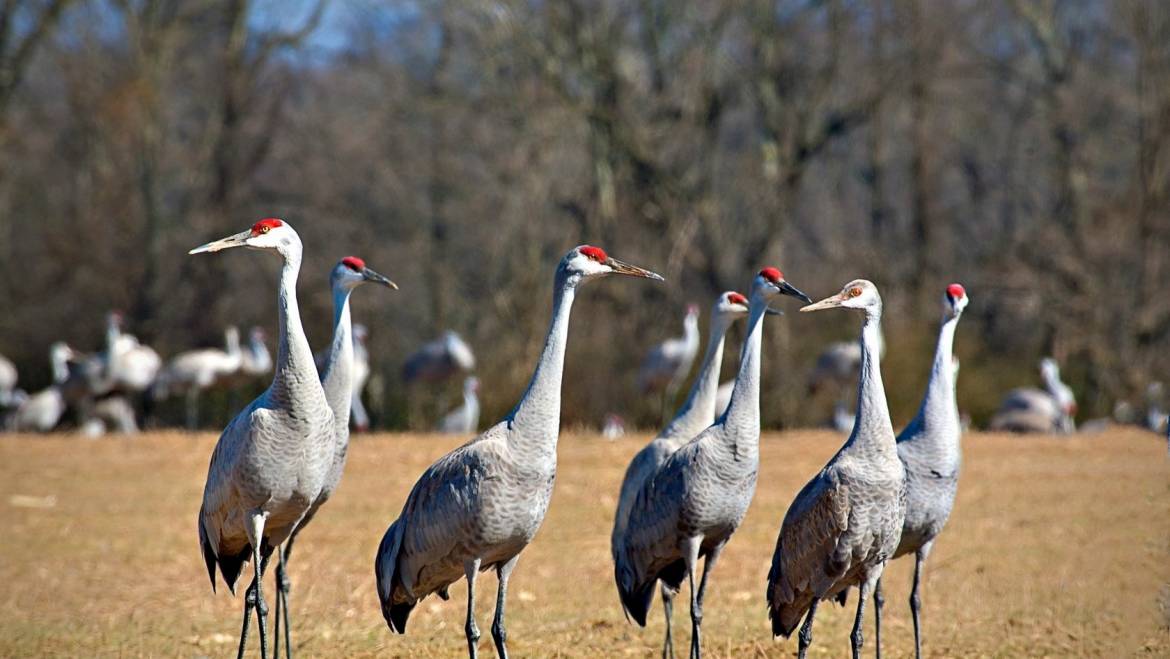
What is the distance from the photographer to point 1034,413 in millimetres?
16250

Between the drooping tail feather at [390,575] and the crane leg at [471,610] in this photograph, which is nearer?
the crane leg at [471,610]

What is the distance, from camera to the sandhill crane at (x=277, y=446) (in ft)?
17.9

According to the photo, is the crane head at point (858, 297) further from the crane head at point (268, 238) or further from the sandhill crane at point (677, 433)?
the crane head at point (268, 238)

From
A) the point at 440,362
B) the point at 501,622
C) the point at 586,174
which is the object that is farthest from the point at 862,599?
the point at 586,174

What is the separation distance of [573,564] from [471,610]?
3660 mm

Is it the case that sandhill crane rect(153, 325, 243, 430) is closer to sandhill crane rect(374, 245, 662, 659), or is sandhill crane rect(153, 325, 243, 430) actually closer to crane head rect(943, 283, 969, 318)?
sandhill crane rect(374, 245, 662, 659)

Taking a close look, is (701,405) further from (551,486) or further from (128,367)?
(128,367)

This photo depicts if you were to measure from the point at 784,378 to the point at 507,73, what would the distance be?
6.54 m

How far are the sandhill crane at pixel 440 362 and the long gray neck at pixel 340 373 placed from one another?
10424mm

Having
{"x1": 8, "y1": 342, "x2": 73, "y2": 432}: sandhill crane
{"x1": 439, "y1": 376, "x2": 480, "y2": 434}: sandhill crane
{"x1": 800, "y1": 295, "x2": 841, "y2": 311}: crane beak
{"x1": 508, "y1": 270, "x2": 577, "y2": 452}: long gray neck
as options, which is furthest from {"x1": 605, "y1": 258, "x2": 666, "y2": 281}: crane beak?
{"x1": 8, "y1": 342, "x2": 73, "y2": 432}: sandhill crane

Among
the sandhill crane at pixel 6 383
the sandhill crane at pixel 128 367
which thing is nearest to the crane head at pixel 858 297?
the sandhill crane at pixel 128 367

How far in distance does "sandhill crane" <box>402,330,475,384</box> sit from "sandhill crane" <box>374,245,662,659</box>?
1155 cm

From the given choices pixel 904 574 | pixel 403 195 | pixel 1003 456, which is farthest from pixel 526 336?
pixel 904 574

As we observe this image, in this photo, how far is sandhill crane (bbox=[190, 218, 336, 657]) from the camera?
5461mm
